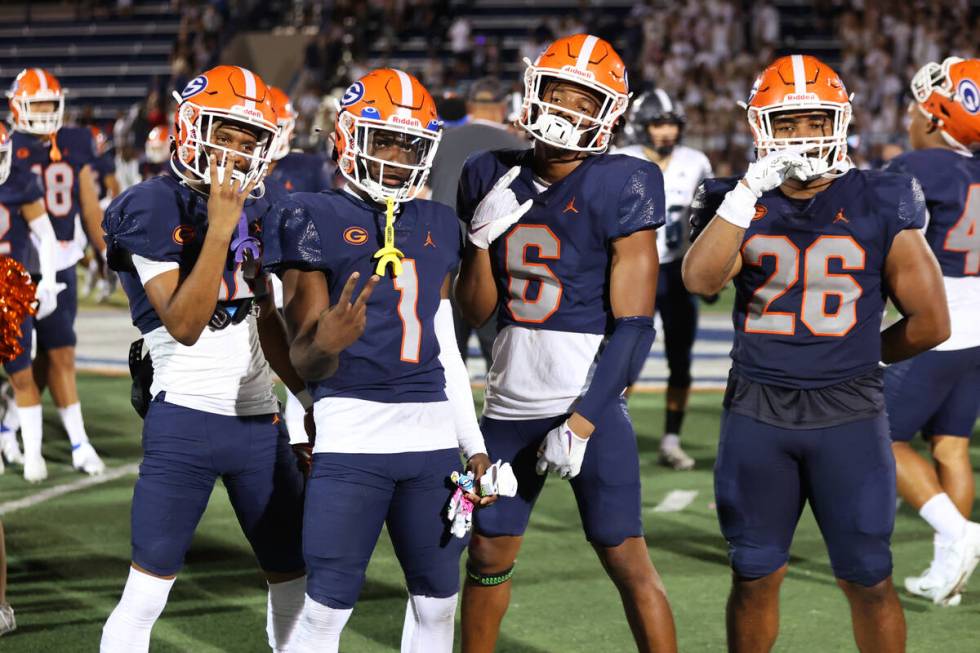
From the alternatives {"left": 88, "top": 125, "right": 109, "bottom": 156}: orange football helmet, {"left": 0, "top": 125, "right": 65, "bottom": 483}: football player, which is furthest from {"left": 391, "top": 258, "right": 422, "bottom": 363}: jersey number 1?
{"left": 88, "top": 125, "right": 109, "bottom": 156}: orange football helmet

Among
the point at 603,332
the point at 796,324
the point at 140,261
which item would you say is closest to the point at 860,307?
the point at 796,324

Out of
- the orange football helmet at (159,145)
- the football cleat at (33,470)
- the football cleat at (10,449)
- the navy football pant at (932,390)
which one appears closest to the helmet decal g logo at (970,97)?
the navy football pant at (932,390)

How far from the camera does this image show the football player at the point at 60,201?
7246 millimetres

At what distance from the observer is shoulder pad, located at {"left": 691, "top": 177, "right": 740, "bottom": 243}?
12.4ft

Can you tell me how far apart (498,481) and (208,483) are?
80 cm

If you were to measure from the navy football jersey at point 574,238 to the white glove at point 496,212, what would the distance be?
0.08 feet

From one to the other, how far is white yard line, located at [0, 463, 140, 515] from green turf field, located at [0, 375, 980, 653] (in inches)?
2.3

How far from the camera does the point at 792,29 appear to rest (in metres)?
21.5

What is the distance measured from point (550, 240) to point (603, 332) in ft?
1.00

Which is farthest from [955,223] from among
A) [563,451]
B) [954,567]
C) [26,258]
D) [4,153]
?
[26,258]

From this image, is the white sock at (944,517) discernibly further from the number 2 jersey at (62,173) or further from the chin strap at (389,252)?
the number 2 jersey at (62,173)

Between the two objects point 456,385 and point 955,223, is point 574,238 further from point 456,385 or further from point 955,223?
point 955,223

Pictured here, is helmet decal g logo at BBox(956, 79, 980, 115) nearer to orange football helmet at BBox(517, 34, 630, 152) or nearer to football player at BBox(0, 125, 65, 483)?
orange football helmet at BBox(517, 34, 630, 152)

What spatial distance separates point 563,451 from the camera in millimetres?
3621
